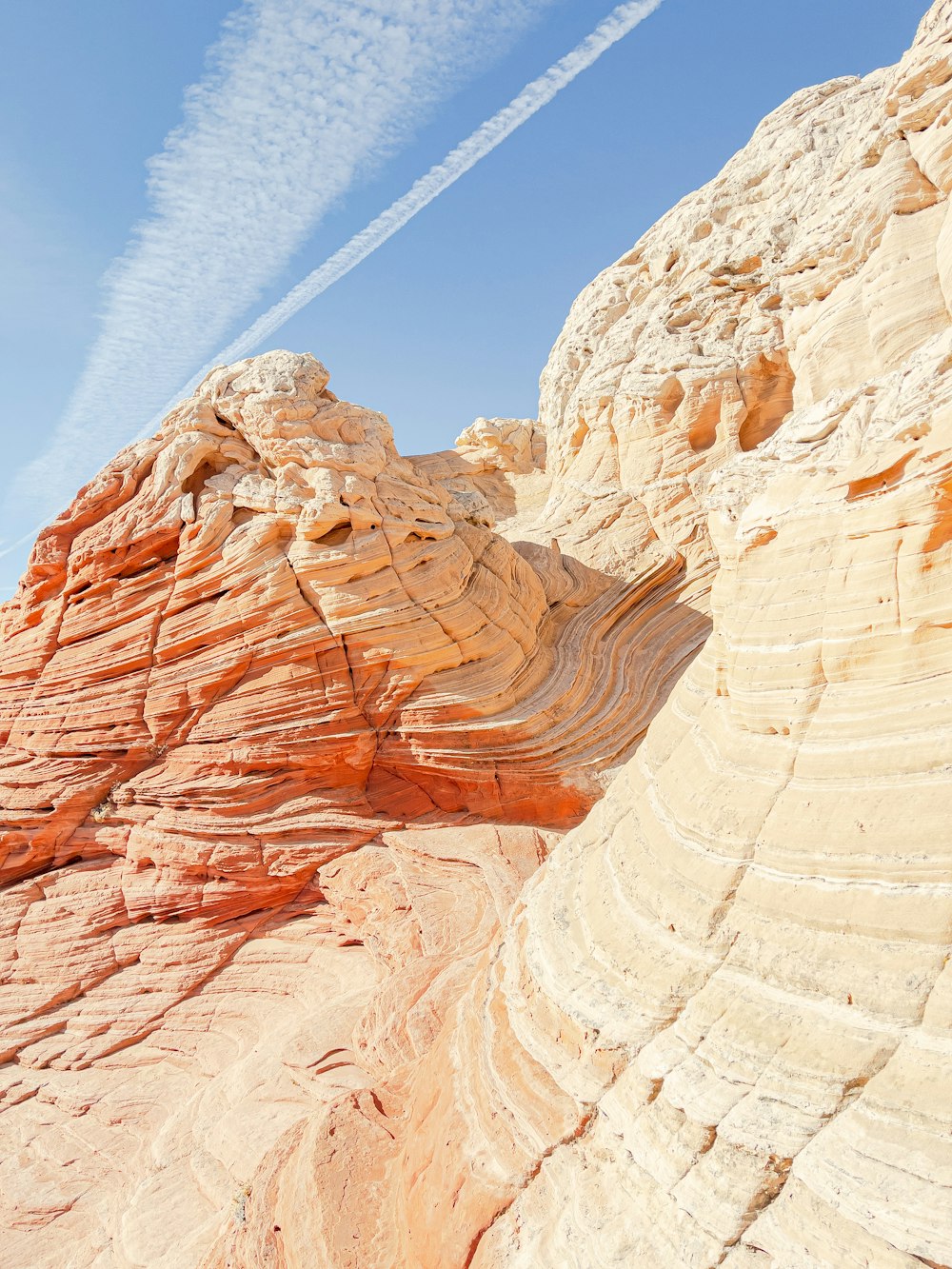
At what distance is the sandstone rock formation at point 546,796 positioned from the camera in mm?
3318

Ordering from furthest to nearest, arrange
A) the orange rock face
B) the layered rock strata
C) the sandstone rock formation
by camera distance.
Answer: the orange rock face, the sandstone rock formation, the layered rock strata

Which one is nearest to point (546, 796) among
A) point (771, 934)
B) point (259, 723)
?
point (259, 723)

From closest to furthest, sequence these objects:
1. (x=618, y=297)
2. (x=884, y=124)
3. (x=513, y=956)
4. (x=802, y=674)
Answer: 1. (x=802, y=674)
2. (x=513, y=956)
3. (x=884, y=124)
4. (x=618, y=297)

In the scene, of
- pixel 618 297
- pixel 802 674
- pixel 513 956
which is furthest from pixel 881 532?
pixel 618 297

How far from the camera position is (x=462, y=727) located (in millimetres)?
10305

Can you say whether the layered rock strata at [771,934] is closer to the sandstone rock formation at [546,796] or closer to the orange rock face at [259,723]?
the sandstone rock formation at [546,796]

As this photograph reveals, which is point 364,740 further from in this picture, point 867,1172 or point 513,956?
point 867,1172

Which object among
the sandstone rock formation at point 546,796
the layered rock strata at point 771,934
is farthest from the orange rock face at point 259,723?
the layered rock strata at point 771,934

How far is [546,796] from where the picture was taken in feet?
34.3

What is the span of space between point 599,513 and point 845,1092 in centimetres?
Answer: 1084

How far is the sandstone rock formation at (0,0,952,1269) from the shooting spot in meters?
3.32

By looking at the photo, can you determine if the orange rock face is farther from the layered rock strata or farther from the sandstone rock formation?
the layered rock strata

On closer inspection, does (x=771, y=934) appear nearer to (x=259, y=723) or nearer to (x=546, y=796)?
(x=546, y=796)

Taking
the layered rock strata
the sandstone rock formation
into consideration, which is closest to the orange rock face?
the sandstone rock formation
